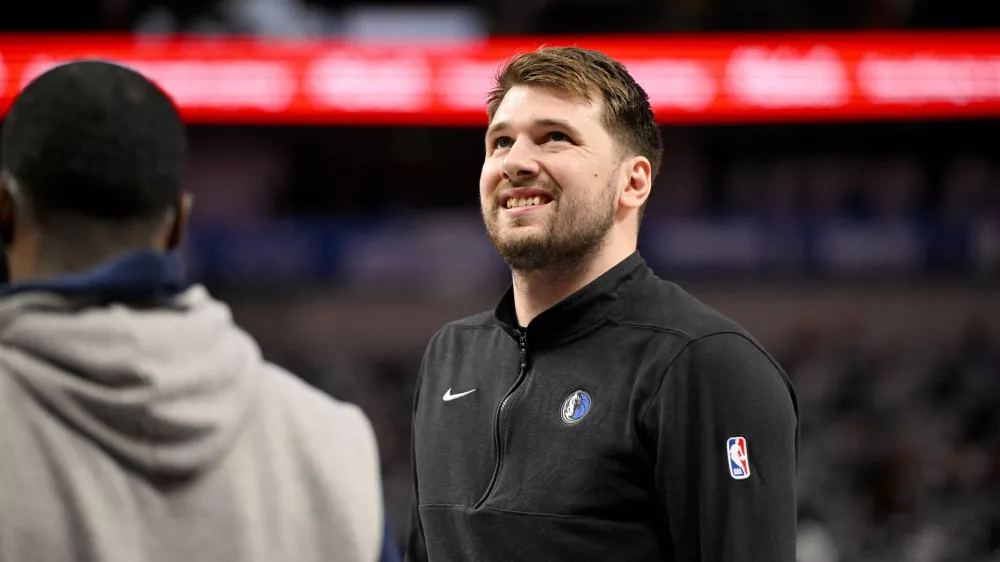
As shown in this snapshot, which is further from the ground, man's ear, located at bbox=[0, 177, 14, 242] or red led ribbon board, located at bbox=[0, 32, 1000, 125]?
red led ribbon board, located at bbox=[0, 32, 1000, 125]

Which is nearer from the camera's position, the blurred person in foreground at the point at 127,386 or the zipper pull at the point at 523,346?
the blurred person in foreground at the point at 127,386

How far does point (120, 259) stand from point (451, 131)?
411 inches

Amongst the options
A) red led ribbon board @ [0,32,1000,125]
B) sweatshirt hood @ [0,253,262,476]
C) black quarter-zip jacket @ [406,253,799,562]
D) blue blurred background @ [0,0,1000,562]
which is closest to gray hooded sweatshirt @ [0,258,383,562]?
sweatshirt hood @ [0,253,262,476]

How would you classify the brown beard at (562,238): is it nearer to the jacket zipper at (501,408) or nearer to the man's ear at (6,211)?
the jacket zipper at (501,408)

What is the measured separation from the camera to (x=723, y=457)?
1821 millimetres

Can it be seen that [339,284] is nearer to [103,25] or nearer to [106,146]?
[103,25]

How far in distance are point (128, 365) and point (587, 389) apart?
40.9 inches

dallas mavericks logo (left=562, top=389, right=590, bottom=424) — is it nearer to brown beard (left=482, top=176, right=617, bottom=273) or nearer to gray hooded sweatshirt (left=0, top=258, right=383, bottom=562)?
brown beard (left=482, top=176, right=617, bottom=273)

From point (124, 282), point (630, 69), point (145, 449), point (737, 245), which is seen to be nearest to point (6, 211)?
point (124, 282)

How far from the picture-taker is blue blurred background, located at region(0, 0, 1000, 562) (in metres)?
9.09

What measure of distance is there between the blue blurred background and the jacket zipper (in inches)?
250

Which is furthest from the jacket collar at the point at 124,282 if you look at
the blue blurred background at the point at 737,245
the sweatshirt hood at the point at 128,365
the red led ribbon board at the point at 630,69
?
the red led ribbon board at the point at 630,69

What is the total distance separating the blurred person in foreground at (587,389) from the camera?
1.83 m

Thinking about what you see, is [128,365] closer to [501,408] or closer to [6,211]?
[6,211]
